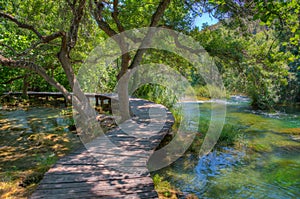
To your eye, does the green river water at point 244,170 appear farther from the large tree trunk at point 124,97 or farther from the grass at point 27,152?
the grass at point 27,152

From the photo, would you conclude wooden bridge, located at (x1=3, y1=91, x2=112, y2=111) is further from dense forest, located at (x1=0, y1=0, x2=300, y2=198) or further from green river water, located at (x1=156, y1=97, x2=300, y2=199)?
green river water, located at (x1=156, y1=97, x2=300, y2=199)

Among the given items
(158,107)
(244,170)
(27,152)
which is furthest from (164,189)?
(158,107)

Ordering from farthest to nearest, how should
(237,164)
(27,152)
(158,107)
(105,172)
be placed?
(158,107), (237,164), (27,152), (105,172)

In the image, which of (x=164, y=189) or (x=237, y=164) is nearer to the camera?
(x=164, y=189)

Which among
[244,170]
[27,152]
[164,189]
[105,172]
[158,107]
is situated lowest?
[244,170]

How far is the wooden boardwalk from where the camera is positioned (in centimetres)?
311

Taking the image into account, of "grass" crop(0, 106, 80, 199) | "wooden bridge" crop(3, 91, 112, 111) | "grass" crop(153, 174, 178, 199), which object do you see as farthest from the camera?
"wooden bridge" crop(3, 91, 112, 111)

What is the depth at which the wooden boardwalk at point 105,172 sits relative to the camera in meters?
3.11

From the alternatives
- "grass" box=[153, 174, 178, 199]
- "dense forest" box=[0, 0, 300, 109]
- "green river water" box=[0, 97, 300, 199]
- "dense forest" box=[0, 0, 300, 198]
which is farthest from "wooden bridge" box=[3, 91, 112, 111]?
"grass" box=[153, 174, 178, 199]

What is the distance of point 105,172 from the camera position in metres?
3.74

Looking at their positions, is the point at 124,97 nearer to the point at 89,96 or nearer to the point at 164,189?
the point at 164,189

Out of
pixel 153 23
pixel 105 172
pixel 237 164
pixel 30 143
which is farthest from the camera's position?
pixel 237 164

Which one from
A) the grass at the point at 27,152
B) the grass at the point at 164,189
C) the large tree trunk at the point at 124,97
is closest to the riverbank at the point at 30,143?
the grass at the point at 27,152

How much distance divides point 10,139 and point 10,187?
344 centimetres
